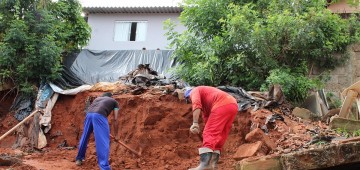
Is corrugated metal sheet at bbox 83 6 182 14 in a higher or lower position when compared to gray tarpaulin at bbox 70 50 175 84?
higher

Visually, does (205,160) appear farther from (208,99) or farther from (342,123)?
(342,123)

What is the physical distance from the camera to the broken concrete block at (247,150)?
20.6ft

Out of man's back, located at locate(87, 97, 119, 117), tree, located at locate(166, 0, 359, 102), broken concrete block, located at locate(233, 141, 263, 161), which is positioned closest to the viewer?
broken concrete block, located at locate(233, 141, 263, 161)

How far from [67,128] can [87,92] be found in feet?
3.33

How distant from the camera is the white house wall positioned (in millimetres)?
16386

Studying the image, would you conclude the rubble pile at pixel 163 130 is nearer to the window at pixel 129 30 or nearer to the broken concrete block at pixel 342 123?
the broken concrete block at pixel 342 123

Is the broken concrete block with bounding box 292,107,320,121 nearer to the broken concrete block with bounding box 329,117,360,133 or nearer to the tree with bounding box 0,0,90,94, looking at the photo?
the broken concrete block with bounding box 329,117,360,133

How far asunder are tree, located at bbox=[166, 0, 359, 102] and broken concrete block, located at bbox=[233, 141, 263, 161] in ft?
9.70

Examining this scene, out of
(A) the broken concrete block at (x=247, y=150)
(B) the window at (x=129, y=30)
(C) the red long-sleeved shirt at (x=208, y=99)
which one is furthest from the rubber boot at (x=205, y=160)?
(B) the window at (x=129, y=30)

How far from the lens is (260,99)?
8.40m

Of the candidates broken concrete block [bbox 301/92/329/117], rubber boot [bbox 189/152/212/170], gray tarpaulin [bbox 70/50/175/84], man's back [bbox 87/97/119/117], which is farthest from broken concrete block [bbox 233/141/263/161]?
gray tarpaulin [bbox 70/50/175/84]

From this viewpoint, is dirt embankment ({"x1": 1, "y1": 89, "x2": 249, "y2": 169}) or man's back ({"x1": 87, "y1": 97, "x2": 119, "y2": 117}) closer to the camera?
man's back ({"x1": 87, "y1": 97, "x2": 119, "y2": 117})

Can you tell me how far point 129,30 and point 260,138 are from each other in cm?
1117

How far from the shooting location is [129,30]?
16.8 metres
